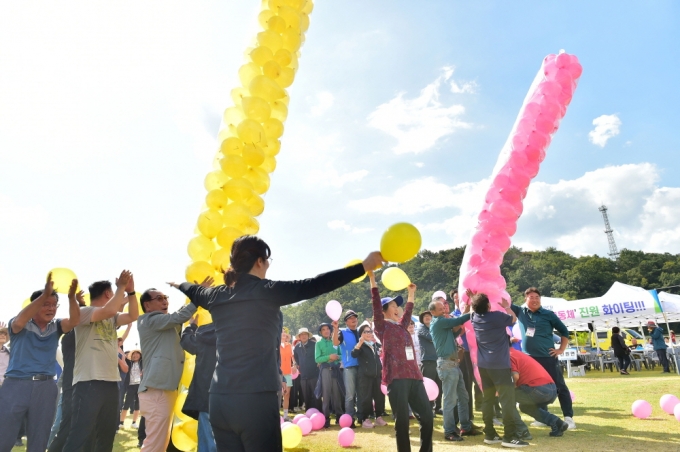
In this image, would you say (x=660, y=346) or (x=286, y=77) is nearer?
(x=286, y=77)

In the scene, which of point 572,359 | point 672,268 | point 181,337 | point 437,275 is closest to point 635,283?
point 672,268

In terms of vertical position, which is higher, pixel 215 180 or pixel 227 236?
pixel 215 180

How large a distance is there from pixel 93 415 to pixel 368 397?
4689 mm

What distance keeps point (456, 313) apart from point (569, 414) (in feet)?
6.33

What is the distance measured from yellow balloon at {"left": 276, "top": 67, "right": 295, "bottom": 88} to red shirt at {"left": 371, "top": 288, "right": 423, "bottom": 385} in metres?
2.65

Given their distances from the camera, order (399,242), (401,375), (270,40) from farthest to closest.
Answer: (270,40) < (401,375) < (399,242)

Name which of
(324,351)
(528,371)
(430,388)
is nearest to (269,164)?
(430,388)

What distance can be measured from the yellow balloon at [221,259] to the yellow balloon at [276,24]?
254 cm

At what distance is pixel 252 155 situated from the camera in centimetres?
473

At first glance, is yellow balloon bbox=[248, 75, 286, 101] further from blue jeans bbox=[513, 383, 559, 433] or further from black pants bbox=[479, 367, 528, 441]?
blue jeans bbox=[513, 383, 559, 433]

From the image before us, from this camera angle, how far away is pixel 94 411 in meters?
3.35

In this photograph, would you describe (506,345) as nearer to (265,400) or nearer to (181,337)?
(181,337)

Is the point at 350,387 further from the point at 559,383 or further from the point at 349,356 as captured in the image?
the point at 559,383

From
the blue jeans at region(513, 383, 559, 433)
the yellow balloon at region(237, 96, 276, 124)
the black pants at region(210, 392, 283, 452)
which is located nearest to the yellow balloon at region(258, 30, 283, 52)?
the yellow balloon at region(237, 96, 276, 124)
